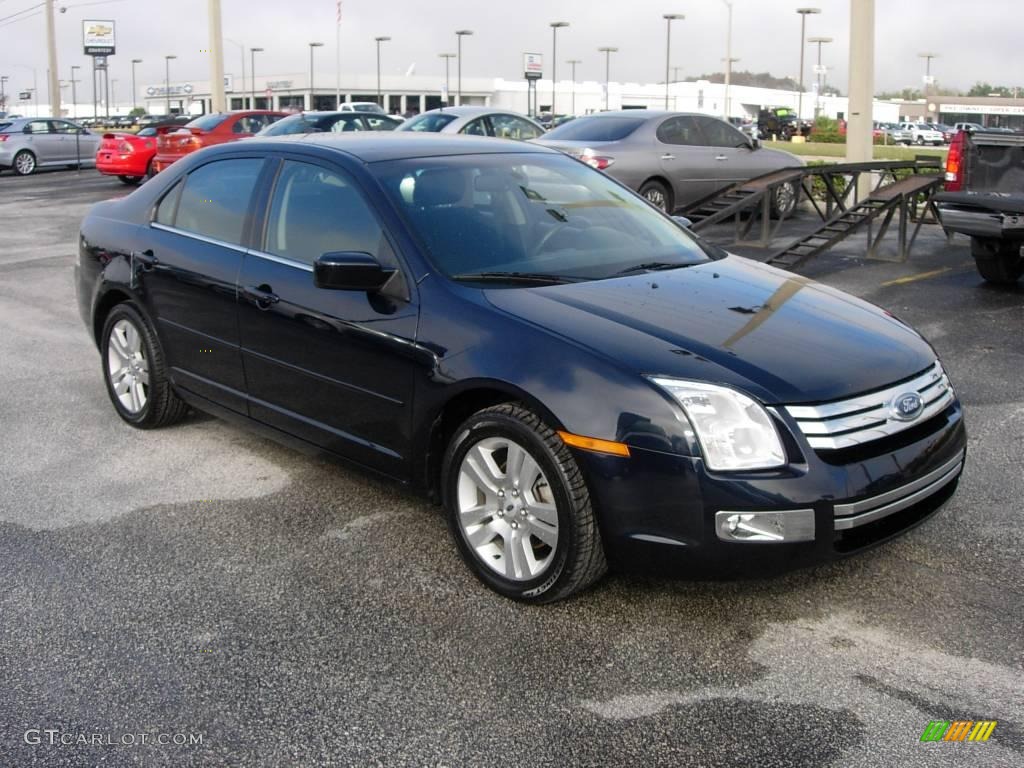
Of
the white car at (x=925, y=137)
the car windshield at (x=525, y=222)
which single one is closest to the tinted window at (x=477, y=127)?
the car windshield at (x=525, y=222)

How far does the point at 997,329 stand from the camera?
866 cm

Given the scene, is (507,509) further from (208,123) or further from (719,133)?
(208,123)

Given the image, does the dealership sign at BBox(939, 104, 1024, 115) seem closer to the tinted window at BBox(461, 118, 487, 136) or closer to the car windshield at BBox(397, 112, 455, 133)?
the car windshield at BBox(397, 112, 455, 133)

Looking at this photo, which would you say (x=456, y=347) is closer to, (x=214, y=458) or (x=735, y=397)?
(x=735, y=397)

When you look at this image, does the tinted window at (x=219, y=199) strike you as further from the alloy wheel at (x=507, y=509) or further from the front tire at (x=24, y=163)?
the front tire at (x=24, y=163)

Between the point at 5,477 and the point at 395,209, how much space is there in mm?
2469

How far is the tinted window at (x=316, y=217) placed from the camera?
4602 mm

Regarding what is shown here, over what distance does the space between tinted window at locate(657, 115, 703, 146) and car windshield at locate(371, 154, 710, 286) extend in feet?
31.7

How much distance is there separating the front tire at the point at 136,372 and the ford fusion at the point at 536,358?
5 cm

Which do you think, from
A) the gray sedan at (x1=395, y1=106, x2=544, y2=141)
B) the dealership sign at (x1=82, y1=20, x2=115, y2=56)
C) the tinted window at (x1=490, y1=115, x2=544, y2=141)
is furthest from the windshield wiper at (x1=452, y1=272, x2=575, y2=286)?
the dealership sign at (x1=82, y1=20, x2=115, y2=56)

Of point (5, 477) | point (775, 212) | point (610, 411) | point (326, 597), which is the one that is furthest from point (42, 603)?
point (775, 212)

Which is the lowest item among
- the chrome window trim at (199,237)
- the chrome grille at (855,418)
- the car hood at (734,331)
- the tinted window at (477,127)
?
the chrome grille at (855,418)

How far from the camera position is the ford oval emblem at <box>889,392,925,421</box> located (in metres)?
3.81

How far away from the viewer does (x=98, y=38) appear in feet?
242
